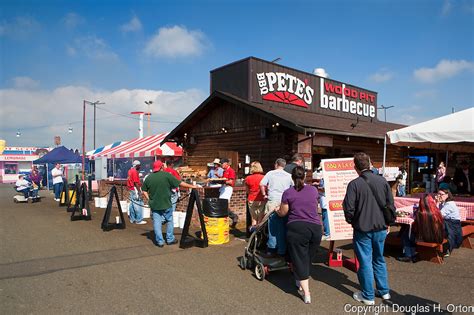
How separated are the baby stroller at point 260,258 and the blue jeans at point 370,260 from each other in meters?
1.26

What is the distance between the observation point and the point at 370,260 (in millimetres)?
4031

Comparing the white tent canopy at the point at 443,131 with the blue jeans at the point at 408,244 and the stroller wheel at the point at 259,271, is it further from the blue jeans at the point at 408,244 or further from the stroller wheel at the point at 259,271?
the stroller wheel at the point at 259,271

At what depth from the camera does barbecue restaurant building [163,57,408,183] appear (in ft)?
35.5

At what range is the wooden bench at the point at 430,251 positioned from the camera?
543cm

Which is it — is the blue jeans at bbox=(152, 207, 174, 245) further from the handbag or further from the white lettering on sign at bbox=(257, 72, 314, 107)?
the white lettering on sign at bbox=(257, 72, 314, 107)

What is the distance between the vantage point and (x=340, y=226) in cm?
548

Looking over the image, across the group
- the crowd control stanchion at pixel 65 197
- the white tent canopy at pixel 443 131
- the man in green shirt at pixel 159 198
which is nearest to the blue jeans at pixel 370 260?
the man in green shirt at pixel 159 198

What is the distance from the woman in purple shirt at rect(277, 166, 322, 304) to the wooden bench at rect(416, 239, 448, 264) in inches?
94.6

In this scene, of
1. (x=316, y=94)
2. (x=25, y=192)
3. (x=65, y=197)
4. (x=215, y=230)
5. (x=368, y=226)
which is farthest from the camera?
(x=25, y=192)

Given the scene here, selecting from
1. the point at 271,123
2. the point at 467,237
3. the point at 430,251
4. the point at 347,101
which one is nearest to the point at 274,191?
the point at 430,251

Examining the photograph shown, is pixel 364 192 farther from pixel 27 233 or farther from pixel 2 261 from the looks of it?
pixel 27 233

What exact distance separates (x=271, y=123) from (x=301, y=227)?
723 centimetres

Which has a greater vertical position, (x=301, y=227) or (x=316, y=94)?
(x=316, y=94)

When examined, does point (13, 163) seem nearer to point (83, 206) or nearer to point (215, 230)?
point (83, 206)
